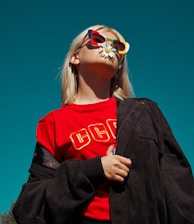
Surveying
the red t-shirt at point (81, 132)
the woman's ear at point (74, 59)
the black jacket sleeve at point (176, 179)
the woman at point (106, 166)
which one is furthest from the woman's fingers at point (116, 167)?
the woman's ear at point (74, 59)

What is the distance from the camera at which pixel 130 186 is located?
245 centimetres

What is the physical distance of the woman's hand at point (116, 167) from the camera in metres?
2.45

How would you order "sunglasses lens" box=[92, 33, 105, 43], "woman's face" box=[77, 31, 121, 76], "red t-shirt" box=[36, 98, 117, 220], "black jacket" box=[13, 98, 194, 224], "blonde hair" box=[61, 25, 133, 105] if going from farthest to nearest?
1. "blonde hair" box=[61, 25, 133, 105]
2. "sunglasses lens" box=[92, 33, 105, 43]
3. "woman's face" box=[77, 31, 121, 76]
4. "red t-shirt" box=[36, 98, 117, 220]
5. "black jacket" box=[13, 98, 194, 224]

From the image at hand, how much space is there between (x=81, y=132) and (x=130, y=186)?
64cm

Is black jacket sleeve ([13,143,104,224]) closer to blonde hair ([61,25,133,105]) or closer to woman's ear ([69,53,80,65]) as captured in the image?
blonde hair ([61,25,133,105])

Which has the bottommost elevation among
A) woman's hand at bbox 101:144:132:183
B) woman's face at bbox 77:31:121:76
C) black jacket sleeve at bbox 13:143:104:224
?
black jacket sleeve at bbox 13:143:104:224

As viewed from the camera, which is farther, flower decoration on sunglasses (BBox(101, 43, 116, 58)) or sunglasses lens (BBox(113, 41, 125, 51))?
sunglasses lens (BBox(113, 41, 125, 51))

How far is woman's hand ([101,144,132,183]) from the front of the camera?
2.45 metres

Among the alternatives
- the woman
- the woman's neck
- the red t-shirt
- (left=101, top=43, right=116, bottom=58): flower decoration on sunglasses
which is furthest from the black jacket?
Result: (left=101, top=43, right=116, bottom=58): flower decoration on sunglasses

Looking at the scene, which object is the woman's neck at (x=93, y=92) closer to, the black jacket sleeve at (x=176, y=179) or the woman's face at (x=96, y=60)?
the woman's face at (x=96, y=60)

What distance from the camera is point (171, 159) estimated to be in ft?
8.70

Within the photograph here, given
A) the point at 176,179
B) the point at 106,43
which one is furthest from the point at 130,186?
the point at 106,43

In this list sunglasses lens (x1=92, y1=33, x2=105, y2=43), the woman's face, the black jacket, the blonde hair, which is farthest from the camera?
the blonde hair

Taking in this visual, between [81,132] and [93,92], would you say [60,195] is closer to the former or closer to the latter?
[81,132]
